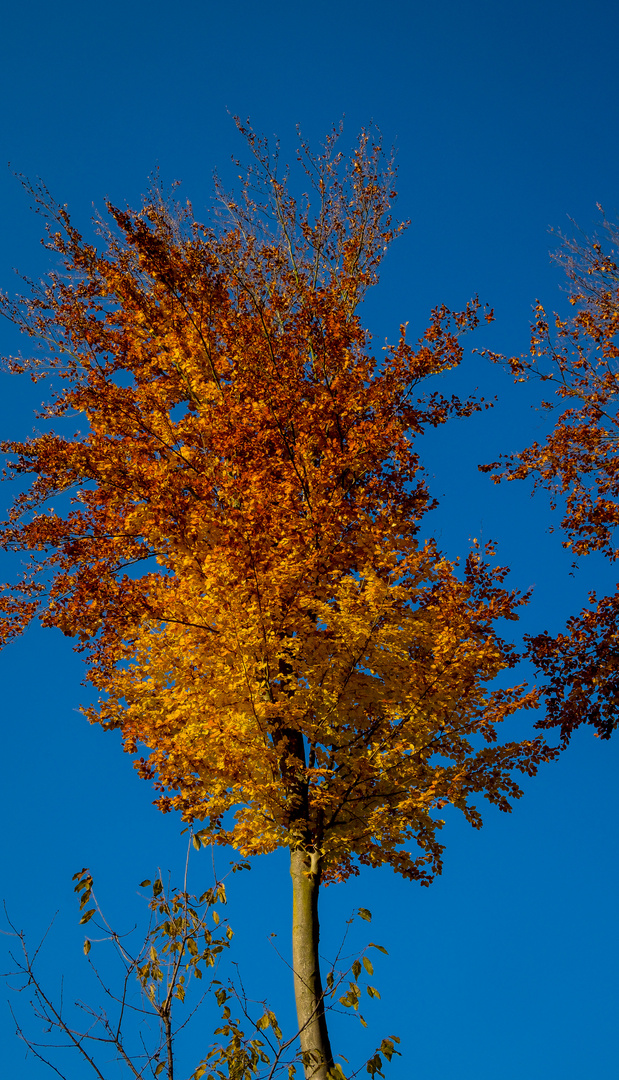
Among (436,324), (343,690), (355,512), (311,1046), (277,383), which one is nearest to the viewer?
(311,1046)

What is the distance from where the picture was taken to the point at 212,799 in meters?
8.25

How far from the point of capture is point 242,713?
7.59m

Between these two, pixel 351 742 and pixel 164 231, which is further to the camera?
pixel 164 231

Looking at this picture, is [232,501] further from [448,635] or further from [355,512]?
[448,635]

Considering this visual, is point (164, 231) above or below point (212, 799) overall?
above

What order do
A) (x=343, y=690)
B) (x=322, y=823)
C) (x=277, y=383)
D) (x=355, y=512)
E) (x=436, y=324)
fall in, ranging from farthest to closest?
(x=436, y=324) < (x=277, y=383) < (x=355, y=512) < (x=322, y=823) < (x=343, y=690)

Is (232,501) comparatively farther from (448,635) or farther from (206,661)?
(448,635)

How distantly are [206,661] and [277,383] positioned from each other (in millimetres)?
4174

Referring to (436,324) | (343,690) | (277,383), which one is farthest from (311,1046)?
(436,324)

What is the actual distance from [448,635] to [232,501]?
3.10 metres

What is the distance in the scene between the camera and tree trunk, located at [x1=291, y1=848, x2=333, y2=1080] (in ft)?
24.2

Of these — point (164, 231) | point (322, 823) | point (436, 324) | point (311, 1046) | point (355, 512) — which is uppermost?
point (164, 231)

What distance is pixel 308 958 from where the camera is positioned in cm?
797

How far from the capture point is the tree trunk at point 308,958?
736 cm
